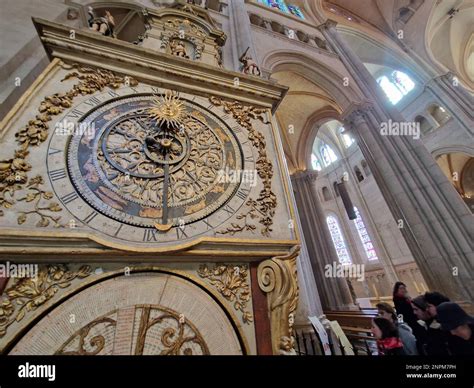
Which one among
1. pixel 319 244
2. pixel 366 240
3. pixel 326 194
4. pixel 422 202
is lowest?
pixel 422 202

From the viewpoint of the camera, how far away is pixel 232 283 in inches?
39.1

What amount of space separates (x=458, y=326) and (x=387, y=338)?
39cm

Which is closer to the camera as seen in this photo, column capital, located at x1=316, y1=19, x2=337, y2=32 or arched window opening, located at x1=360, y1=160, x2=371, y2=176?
column capital, located at x1=316, y1=19, x2=337, y2=32

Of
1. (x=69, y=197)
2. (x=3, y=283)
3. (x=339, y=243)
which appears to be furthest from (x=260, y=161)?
(x=339, y=243)

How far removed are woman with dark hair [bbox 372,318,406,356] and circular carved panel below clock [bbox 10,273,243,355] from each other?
42.9 inches

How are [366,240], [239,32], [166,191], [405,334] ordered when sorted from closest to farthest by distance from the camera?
[166,191] < [405,334] < [239,32] < [366,240]

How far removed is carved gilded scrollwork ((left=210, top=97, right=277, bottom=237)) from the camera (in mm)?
1163

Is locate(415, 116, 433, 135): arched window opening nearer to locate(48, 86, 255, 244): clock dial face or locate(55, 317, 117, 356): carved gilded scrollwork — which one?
locate(48, 86, 255, 244): clock dial face

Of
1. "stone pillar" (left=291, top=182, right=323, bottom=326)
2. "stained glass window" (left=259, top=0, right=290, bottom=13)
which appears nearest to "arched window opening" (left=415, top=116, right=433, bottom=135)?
"stained glass window" (left=259, top=0, right=290, bottom=13)

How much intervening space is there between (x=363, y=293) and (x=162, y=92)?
44.2 ft

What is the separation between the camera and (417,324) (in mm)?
1580

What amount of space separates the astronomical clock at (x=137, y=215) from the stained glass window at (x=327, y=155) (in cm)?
1461

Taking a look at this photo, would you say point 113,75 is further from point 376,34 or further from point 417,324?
point 376,34

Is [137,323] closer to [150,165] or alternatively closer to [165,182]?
[165,182]
